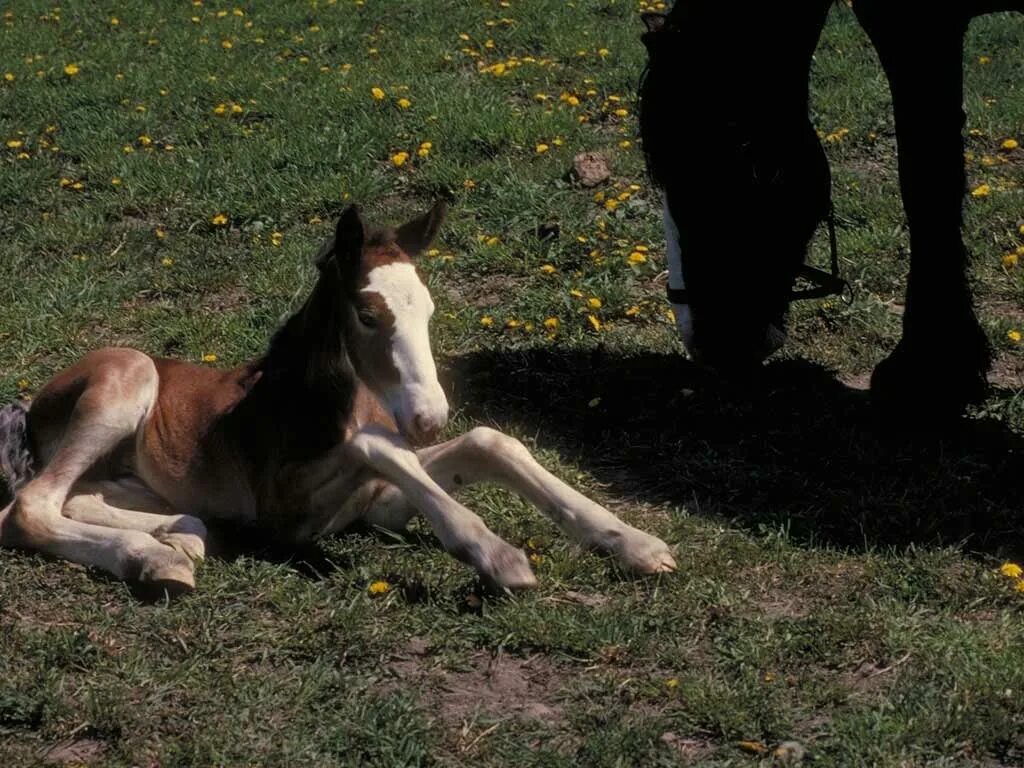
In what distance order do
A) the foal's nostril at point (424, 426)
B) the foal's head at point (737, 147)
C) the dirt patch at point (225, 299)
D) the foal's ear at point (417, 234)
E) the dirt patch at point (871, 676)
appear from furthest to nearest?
the dirt patch at point (225, 299), the foal's head at point (737, 147), the foal's ear at point (417, 234), the foal's nostril at point (424, 426), the dirt patch at point (871, 676)

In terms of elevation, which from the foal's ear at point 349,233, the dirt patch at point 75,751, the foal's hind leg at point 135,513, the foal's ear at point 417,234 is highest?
the foal's ear at point 349,233

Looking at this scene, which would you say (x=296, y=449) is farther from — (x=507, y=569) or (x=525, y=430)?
(x=525, y=430)

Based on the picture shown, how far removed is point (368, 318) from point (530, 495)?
744 mm

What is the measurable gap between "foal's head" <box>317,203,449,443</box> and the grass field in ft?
1.65

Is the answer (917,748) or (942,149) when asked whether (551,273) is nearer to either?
(942,149)

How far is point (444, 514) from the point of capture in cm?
415

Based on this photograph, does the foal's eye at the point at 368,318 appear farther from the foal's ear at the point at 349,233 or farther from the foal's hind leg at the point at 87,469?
the foal's hind leg at the point at 87,469

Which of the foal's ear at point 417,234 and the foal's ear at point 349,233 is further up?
the foal's ear at point 349,233

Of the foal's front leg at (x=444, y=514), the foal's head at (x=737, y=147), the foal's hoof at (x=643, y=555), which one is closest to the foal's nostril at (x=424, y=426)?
the foal's front leg at (x=444, y=514)

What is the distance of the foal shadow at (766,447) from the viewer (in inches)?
178

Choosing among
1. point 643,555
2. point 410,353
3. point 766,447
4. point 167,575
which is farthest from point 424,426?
point 766,447

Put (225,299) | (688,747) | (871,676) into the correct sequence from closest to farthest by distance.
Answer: (688,747)
(871,676)
(225,299)

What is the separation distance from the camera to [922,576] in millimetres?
4109

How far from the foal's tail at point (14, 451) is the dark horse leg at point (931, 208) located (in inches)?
115
